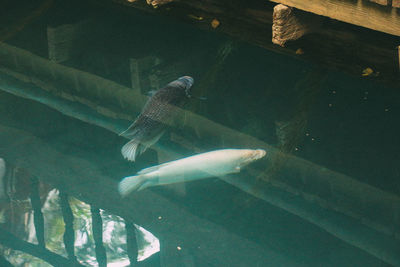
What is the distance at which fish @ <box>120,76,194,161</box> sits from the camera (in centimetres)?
441

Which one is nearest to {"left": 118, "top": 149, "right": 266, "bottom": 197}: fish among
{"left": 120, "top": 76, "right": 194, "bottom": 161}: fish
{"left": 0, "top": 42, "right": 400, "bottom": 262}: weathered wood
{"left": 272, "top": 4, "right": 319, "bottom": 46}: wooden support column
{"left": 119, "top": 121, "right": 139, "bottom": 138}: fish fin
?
{"left": 0, "top": 42, "right": 400, "bottom": 262}: weathered wood

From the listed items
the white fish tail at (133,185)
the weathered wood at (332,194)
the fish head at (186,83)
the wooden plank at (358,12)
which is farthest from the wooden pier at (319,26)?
the white fish tail at (133,185)

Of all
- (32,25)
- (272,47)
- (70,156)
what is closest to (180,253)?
(70,156)

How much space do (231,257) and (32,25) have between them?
425 centimetres

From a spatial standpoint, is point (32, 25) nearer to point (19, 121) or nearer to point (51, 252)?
point (19, 121)

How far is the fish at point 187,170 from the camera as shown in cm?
410

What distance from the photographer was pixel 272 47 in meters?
5.12

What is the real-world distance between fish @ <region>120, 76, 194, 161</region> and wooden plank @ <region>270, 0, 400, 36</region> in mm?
1358

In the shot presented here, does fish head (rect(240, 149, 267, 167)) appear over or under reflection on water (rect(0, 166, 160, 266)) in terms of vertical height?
over

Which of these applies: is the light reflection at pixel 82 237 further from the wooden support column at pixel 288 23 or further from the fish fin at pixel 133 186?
the wooden support column at pixel 288 23

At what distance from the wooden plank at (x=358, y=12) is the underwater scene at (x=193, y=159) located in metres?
1.16

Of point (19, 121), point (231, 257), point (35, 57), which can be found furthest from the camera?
point (35, 57)

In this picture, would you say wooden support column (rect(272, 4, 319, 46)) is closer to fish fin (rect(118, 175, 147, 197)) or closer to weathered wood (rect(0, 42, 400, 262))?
weathered wood (rect(0, 42, 400, 262))

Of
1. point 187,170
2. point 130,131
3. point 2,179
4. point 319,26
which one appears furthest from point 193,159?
point 2,179
